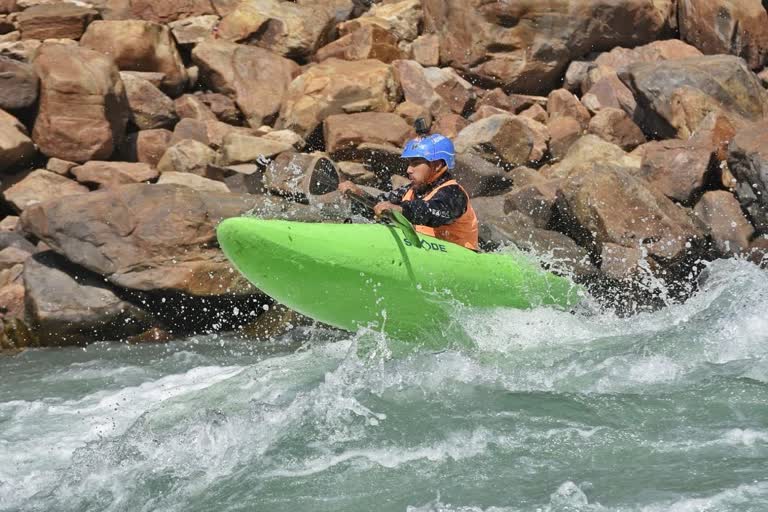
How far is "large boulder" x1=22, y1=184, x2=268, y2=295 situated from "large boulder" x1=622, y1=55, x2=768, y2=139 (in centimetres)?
528

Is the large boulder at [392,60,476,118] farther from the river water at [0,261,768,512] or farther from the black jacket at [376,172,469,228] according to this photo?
the river water at [0,261,768,512]

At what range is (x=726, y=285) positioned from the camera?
25.2 feet

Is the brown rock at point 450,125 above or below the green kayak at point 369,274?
below

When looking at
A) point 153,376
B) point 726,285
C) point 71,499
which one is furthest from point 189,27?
point 71,499

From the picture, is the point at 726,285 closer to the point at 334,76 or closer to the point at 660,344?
the point at 660,344

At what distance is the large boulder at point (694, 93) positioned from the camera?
11023 mm

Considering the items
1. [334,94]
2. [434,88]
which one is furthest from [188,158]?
[434,88]

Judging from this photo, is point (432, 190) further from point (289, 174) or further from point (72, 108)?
point (72, 108)

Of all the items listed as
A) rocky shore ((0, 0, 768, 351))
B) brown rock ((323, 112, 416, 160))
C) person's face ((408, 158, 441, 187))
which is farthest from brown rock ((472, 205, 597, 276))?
brown rock ((323, 112, 416, 160))

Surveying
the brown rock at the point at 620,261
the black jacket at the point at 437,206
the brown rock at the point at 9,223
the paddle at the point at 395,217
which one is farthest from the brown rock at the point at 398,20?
the paddle at the point at 395,217

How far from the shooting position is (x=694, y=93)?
11.1m

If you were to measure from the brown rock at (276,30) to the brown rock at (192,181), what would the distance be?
354 cm

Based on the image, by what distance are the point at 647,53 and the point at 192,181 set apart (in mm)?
6368

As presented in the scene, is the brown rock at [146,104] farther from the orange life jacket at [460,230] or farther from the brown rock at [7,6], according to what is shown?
the orange life jacket at [460,230]
